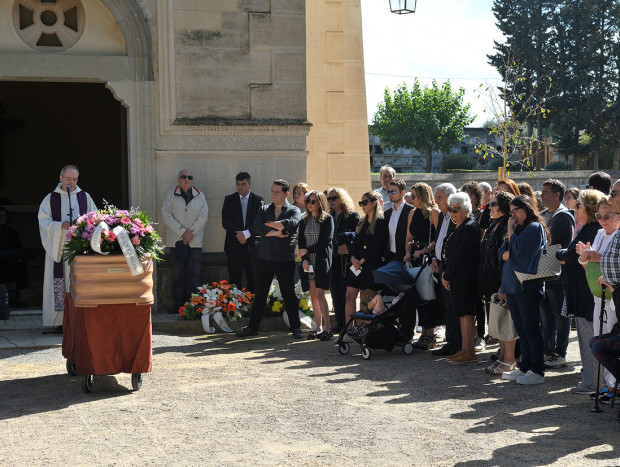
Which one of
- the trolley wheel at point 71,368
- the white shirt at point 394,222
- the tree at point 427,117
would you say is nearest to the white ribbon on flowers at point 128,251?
the trolley wheel at point 71,368

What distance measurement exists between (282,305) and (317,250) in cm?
145

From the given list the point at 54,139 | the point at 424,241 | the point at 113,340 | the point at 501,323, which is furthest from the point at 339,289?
the point at 54,139

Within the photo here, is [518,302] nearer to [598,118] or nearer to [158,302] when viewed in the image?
[158,302]

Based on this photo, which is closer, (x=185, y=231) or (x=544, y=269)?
(x=544, y=269)

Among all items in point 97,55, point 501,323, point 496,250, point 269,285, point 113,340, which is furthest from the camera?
point 97,55

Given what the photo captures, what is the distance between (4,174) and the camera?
894 inches

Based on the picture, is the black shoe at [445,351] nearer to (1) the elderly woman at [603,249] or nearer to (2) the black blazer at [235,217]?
(1) the elderly woman at [603,249]

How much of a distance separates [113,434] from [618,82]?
7172 centimetres

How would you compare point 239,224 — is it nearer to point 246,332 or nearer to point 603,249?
point 246,332

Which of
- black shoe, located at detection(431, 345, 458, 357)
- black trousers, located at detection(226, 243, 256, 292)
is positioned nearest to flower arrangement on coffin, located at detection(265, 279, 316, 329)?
black trousers, located at detection(226, 243, 256, 292)

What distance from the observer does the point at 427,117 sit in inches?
3425

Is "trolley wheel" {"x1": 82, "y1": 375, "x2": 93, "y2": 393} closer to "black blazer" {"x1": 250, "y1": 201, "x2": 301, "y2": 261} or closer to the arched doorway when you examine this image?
"black blazer" {"x1": 250, "y1": 201, "x2": 301, "y2": 261}

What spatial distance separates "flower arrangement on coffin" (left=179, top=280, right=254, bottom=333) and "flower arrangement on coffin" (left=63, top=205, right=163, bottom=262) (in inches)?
136

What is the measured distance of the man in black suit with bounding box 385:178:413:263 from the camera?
11.0 m
